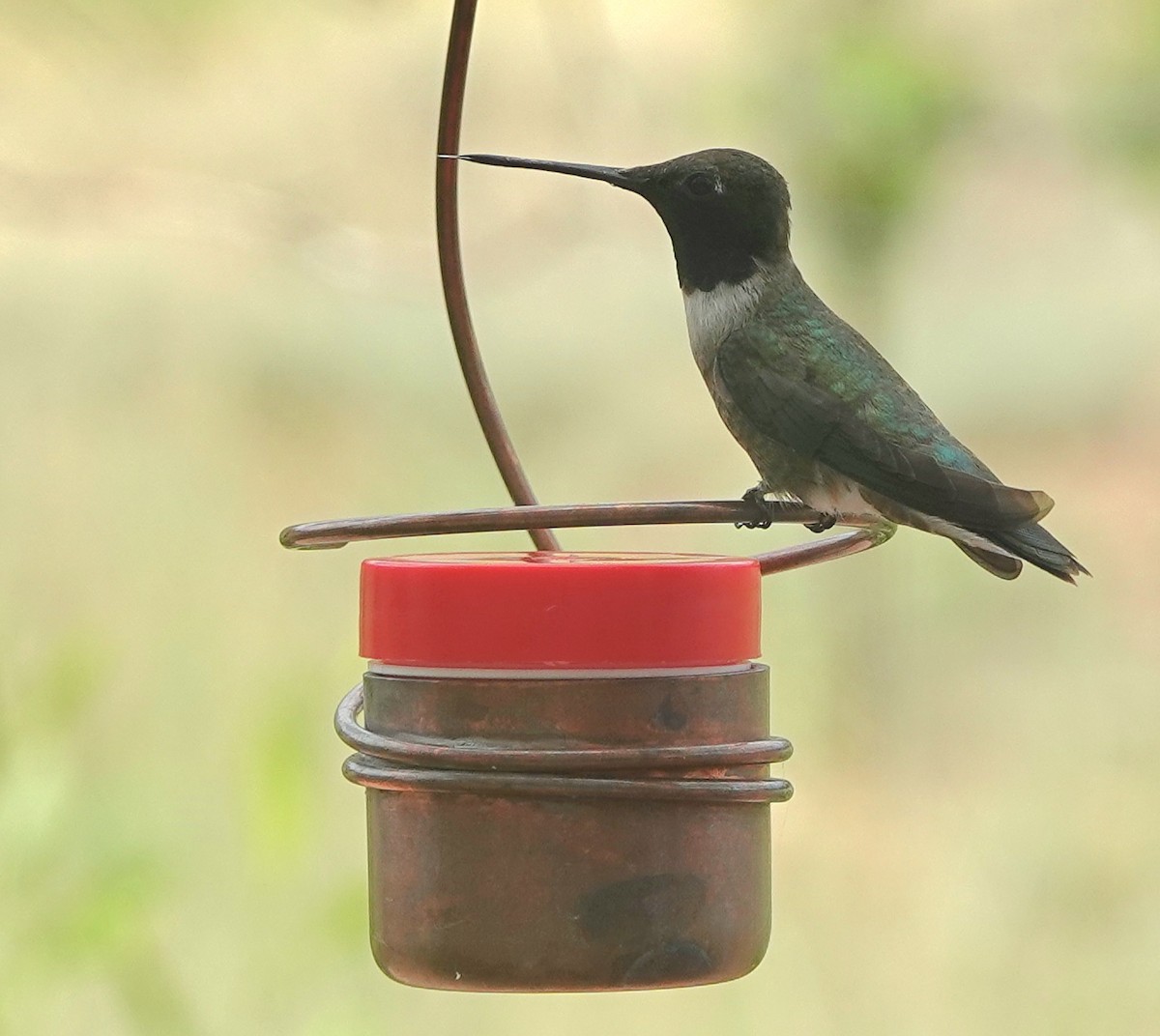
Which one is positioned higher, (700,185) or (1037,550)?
(700,185)

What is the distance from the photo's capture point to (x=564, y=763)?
39.5 inches

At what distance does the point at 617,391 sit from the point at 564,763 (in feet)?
9.47

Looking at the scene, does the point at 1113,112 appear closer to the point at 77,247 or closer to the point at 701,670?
the point at 77,247

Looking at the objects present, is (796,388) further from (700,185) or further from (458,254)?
(458,254)

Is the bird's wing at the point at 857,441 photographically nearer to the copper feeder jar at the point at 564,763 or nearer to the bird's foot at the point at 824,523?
the bird's foot at the point at 824,523

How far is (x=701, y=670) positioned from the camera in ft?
3.44

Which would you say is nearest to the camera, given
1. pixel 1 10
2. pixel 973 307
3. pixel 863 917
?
pixel 1 10

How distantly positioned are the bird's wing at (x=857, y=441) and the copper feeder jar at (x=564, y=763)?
0.81ft

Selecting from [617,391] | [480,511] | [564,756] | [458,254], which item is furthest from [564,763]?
[617,391]

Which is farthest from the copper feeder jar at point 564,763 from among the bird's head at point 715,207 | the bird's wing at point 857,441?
the bird's head at point 715,207

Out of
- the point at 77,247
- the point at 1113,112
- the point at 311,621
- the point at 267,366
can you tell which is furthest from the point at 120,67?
the point at 1113,112

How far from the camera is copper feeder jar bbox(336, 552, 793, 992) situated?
3.31 ft

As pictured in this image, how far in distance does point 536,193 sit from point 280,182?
596 millimetres

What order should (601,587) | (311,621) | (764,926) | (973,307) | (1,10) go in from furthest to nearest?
(973,307)
(311,621)
(1,10)
(764,926)
(601,587)
